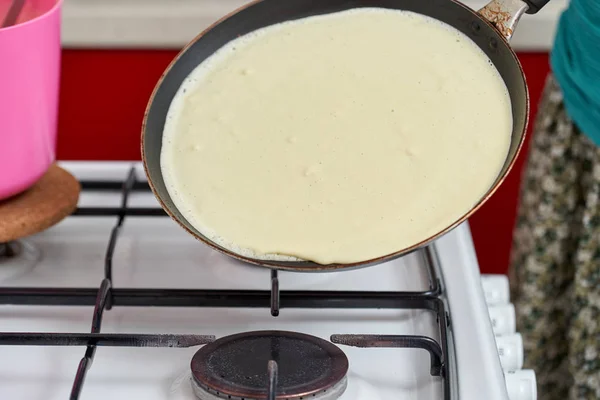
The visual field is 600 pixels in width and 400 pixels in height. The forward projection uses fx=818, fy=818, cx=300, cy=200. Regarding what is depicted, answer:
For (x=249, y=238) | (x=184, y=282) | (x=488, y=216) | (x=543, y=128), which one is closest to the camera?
(x=249, y=238)

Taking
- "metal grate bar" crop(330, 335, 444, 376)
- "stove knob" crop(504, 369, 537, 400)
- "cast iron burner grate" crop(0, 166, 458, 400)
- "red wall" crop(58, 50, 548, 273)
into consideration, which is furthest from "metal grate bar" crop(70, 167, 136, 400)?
"red wall" crop(58, 50, 548, 273)

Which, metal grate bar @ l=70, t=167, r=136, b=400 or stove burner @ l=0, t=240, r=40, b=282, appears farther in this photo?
Answer: stove burner @ l=0, t=240, r=40, b=282

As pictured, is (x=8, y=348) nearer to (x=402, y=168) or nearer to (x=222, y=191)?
(x=222, y=191)

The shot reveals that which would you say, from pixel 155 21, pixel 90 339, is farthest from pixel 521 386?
pixel 155 21

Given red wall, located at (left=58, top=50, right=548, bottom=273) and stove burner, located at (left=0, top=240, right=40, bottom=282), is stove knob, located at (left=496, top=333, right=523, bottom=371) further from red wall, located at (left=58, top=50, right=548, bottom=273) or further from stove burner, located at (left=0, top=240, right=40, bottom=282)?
red wall, located at (left=58, top=50, right=548, bottom=273)

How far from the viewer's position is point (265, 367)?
1.57 ft

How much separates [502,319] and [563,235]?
33cm

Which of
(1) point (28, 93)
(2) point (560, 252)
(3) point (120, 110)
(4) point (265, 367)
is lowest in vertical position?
(2) point (560, 252)

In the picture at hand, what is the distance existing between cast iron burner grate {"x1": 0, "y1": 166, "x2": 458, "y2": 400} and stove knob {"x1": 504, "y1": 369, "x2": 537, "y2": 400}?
0.17ft

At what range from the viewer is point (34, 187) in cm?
65

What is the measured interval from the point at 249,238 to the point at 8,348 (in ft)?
0.57

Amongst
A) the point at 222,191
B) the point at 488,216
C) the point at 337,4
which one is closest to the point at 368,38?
the point at 337,4

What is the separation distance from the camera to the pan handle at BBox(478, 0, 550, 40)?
0.56m

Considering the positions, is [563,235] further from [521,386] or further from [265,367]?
[265,367]
